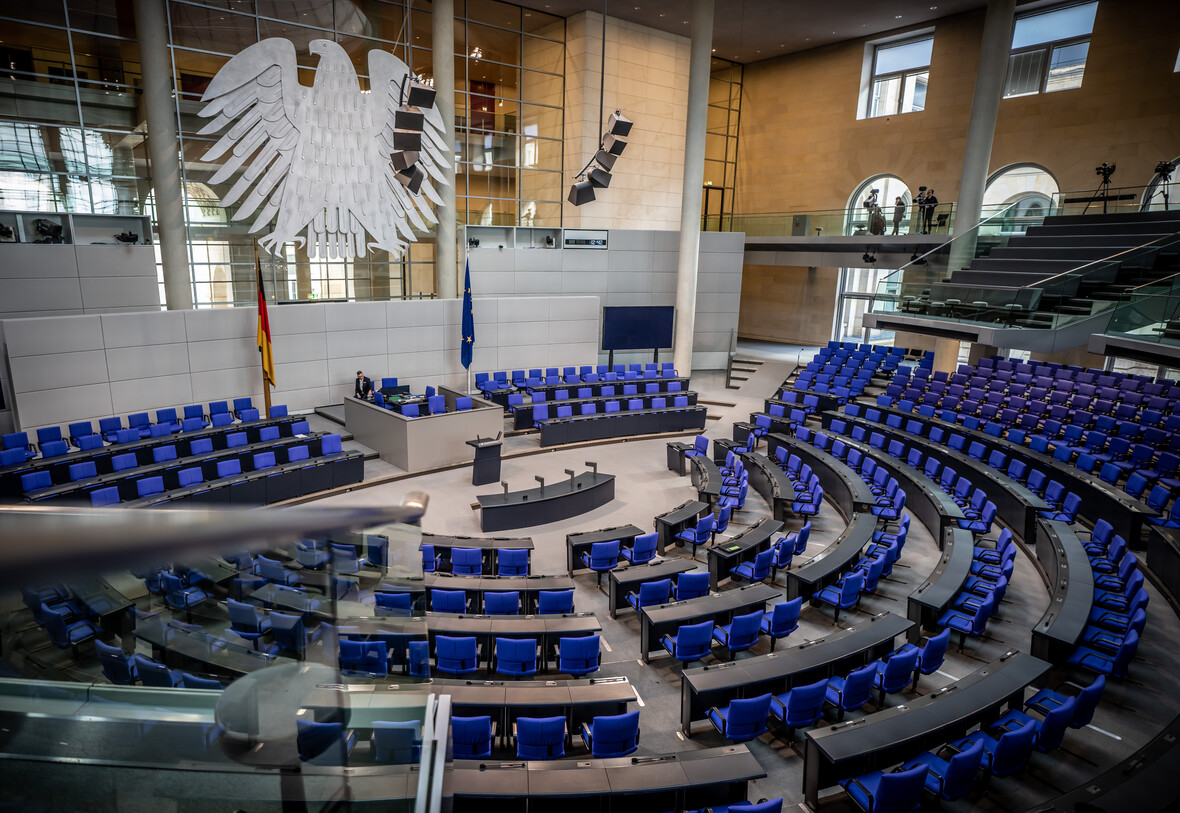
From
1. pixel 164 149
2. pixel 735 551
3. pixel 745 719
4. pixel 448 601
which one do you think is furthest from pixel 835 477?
pixel 164 149

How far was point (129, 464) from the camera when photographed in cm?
1133

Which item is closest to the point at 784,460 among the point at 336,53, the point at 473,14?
the point at 336,53

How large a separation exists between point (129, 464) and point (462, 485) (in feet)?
18.4

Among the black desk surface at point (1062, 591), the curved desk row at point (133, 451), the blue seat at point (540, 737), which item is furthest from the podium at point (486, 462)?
the black desk surface at point (1062, 591)

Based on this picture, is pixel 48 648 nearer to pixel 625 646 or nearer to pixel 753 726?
pixel 753 726

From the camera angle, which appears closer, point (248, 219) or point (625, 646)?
point (625, 646)

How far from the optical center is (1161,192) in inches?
683

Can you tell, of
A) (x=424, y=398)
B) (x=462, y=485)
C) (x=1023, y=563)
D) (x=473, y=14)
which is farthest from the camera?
(x=473, y=14)

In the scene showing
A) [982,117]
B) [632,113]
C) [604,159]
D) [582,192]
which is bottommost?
[582,192]

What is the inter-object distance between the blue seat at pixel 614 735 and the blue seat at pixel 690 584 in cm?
270

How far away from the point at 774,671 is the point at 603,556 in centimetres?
335

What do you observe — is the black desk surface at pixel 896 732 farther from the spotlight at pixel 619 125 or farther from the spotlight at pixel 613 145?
the spotlight at pixel 613 145

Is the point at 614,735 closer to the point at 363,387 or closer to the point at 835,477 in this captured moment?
the point at 835,477

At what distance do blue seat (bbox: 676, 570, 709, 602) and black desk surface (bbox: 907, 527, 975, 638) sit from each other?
2.37 meters
